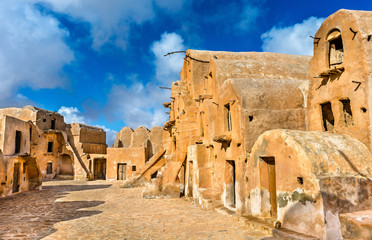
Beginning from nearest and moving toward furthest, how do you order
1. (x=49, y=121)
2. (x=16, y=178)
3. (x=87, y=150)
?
(x=16, y=178) < (x=87, y=150) < (x=49, y=121)

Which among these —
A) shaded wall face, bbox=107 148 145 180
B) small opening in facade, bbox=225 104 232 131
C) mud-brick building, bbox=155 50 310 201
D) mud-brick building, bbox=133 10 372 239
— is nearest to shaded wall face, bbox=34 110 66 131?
shaded wall face, bbox=107 148 145 180

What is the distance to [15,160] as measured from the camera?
15633mm

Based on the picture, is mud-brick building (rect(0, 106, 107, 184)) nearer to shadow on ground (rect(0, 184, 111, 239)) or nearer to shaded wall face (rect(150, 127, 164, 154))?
shaded wall face (rect(150, 127, 164, 154))

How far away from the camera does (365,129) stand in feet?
22.5

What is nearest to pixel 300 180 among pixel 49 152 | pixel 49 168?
pixel 49 152

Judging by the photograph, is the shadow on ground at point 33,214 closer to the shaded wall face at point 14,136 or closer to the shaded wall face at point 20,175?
the shaded wall face at point 20,175

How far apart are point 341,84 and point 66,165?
1113 inches

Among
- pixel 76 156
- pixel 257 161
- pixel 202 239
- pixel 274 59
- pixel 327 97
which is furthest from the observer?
pixel 76 156

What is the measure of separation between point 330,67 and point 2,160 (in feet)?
49.4

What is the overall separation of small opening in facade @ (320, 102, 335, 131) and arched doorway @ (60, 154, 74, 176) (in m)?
26.6

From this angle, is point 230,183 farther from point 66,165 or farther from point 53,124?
point 53,124

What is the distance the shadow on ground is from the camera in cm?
748

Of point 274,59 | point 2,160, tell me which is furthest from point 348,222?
point 2,160

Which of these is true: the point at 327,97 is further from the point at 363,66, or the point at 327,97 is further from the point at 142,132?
the point at 142,132
